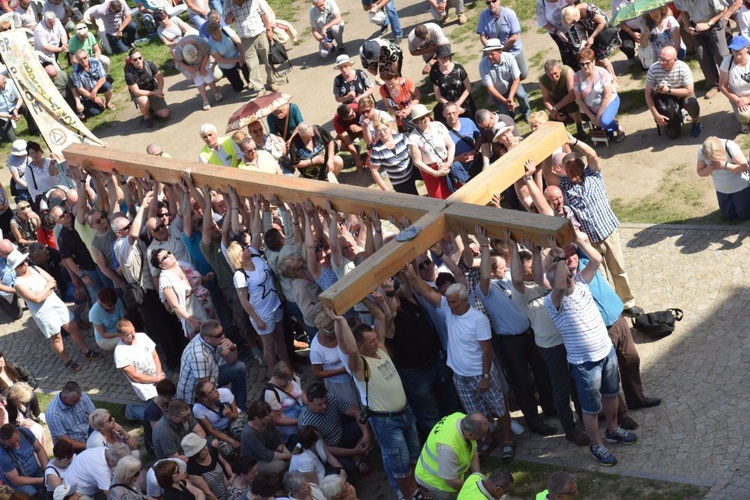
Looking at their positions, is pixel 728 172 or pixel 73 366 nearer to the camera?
pixel 728 172

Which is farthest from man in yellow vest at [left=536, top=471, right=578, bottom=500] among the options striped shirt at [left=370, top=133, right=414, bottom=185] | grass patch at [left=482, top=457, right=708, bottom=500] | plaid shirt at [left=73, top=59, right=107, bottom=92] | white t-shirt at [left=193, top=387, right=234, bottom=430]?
plaid shirt at [left=73, top=59, right=107, bottom=92]

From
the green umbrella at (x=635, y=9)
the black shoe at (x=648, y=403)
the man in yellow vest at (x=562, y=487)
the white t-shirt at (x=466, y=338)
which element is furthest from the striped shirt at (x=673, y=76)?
the man in yellow vest at (x=562, y=487)

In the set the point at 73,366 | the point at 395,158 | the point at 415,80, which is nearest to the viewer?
the point at 395,158

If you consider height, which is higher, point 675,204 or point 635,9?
point 635,9

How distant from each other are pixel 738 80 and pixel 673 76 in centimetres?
76

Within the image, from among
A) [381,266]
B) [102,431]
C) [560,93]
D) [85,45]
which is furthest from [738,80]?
[85,45]

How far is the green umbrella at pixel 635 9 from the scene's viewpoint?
1458cm

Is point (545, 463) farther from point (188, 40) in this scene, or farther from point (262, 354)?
point (188, 40)

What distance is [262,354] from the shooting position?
510 inches

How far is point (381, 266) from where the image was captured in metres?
9.27

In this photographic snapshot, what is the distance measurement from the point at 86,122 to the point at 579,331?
13.5 m

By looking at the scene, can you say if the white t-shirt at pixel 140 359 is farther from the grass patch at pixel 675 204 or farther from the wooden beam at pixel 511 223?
the grass patch at pixel 675 204

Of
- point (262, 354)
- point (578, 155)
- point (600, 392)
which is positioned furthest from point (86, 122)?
point (600, 392)

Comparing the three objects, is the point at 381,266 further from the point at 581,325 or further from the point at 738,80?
the point at 738,80
